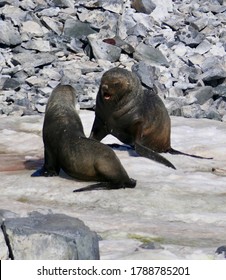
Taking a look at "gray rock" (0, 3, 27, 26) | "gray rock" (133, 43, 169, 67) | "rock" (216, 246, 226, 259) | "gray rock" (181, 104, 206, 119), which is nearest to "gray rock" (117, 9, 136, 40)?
"gray rock" (133, 43, 169, 67)

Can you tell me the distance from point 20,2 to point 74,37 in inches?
75.5

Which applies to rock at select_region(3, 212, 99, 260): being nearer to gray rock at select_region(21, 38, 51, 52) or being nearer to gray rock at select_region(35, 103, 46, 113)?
gray rock at select_region(35, 103, 46, 113)

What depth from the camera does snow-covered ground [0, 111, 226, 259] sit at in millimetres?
7691

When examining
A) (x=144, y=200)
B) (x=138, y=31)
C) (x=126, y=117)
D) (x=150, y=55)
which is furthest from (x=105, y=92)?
(x=138, y=31)

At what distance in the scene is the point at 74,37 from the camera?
19.3m

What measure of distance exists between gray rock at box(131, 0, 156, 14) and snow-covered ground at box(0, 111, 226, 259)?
9.70m

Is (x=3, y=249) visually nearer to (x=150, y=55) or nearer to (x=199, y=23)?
(x=150, y=55)

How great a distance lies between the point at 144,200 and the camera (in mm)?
9203

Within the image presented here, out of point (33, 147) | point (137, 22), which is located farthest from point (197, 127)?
point (137, 22)

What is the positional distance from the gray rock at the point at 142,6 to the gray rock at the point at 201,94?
423cm

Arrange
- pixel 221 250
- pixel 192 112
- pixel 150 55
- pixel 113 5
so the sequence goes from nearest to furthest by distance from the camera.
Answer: pixel 221 250 < pixel 192 112 < pixel 150 55 < pixel 113 5

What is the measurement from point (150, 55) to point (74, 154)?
9664 millimetres

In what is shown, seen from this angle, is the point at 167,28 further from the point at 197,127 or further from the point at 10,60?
the point at 197,127

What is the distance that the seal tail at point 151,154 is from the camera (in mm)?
10774
